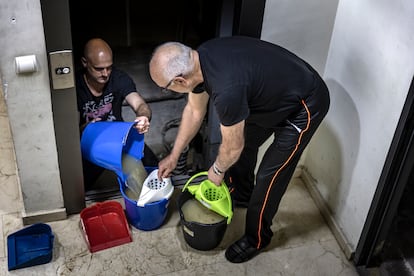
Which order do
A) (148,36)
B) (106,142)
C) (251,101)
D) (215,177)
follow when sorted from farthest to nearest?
(148,36) → (106,142) → (215,177) → (251,101)

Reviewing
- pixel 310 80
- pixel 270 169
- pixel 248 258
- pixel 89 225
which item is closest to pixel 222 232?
pixel 248 258

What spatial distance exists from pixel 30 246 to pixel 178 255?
74 cm

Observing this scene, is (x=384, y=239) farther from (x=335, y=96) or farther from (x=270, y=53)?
(x=270, y=53)

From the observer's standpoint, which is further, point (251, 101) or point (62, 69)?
point (62, 69)

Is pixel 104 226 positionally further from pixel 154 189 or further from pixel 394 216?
pixel 394 216

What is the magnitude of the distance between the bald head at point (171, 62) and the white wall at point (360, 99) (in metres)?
0.87

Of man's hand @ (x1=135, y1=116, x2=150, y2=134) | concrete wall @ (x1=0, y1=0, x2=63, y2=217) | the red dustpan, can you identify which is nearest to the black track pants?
man's hand @ (x1=135, y1=116, x2=150, y2=134)

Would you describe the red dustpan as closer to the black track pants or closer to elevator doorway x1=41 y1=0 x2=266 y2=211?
elevator doorway x1=41 y1=0 x2=266 y2=211

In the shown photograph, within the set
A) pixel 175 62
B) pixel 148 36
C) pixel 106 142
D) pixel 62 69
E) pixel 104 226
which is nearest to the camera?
pixel 175 62

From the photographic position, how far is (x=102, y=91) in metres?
2.87

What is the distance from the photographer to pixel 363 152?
2561 mm

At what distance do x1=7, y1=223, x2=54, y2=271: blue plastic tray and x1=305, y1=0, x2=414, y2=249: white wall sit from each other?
1521mm

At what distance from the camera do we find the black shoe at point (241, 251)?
8.82 ft

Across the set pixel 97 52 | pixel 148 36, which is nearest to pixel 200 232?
pixel 97 52
